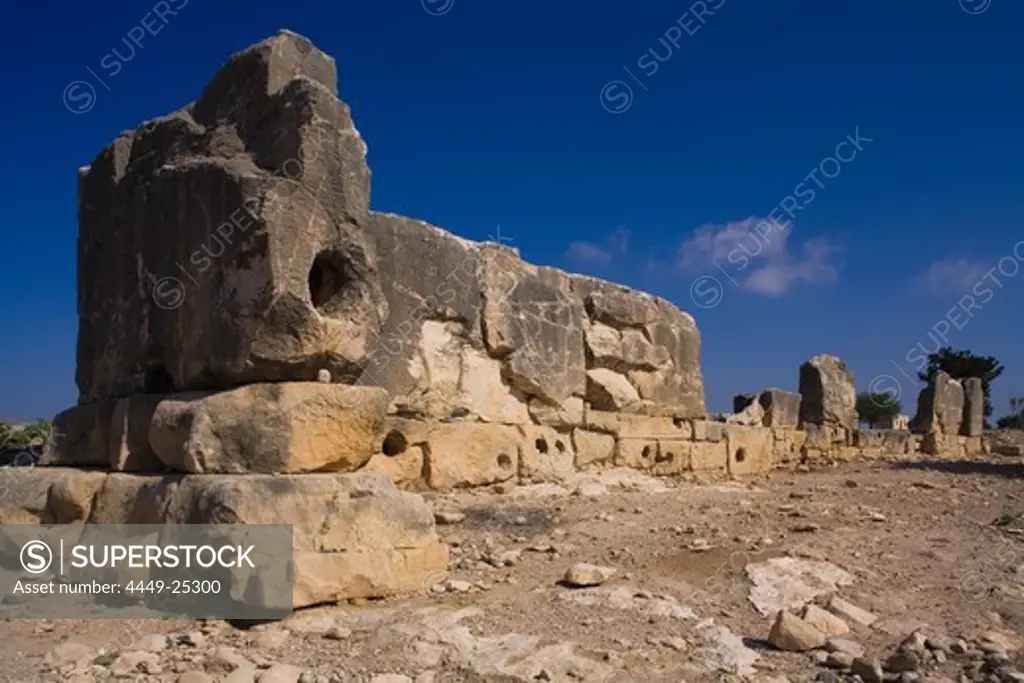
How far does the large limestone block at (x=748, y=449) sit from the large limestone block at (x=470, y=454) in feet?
12.6

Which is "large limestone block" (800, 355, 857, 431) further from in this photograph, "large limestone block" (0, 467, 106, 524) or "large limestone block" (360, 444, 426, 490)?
"large limestone block" (0, 467, 106, 524)

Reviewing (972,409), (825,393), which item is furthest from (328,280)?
(972,409)

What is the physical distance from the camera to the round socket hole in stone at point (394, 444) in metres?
5.37

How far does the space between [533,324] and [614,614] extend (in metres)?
3.40

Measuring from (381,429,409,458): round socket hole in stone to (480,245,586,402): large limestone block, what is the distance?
1137mm

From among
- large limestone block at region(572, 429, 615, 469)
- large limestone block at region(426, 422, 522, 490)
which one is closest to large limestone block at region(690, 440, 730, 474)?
A: large limestone block at region(572, 429, 615, 469)

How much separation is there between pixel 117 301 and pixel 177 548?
6.65 feet

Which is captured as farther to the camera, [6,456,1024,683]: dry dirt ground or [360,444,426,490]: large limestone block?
[360,444,426,490]: large limestone block

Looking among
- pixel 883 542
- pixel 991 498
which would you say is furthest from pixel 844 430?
pixel 883 542

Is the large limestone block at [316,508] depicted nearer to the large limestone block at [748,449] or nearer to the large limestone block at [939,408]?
the large limestone block at [748,449]

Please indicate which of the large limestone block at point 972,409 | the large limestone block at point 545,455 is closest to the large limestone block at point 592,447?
the large limestone block at point 545,455

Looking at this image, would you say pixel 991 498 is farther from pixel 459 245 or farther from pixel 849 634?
pixel 459 245

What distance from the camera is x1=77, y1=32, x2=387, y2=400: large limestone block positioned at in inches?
151

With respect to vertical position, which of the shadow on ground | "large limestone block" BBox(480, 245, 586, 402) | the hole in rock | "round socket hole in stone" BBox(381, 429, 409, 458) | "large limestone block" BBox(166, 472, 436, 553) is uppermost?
"large limestone block" BBox(480, 245, 586, 402)
